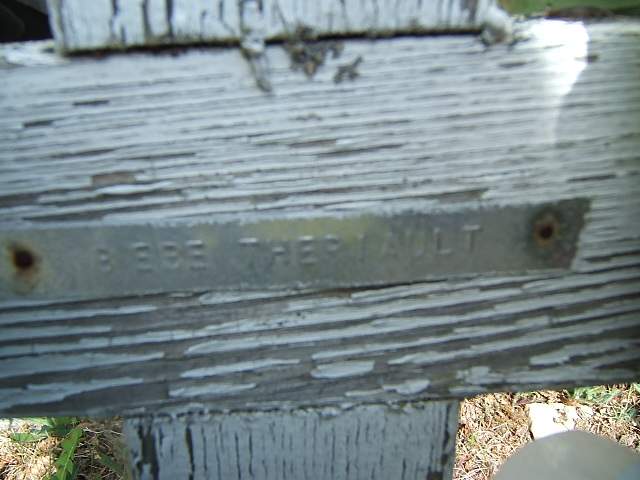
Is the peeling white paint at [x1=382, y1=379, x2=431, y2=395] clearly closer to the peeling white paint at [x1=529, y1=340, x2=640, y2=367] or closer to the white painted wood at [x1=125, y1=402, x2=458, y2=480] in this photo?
the white painted wood at [x1=125, y1=402, x2=458, y2=480]

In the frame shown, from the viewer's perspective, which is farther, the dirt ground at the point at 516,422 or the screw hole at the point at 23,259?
the dirt ground at the point at 516,422

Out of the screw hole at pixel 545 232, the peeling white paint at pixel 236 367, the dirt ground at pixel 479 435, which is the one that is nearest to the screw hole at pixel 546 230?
the screw hole at pixel 545 232

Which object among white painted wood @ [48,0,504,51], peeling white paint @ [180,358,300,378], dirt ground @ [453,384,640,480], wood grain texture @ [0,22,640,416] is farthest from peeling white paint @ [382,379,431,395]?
dirt ground @ [453,384,640,480]

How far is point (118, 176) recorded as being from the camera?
563mm

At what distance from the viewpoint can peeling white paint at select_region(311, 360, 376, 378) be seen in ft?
2.07

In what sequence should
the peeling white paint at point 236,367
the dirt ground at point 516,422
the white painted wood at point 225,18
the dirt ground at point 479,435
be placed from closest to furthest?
1. the white painted wood at point 225,18
2. the peeling white paint at point 236,367
3. the dirt ground at point 479,435
4. the dirt ground at point 516,422

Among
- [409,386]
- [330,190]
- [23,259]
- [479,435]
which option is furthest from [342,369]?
[479,435]

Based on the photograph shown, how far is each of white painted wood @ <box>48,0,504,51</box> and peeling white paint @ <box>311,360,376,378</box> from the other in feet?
1.27

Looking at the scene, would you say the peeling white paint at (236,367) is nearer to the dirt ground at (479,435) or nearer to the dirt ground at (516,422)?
the dirt ground at (479,435)

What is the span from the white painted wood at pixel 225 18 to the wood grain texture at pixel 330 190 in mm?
19

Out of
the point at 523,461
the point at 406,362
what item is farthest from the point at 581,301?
the point at 523,461

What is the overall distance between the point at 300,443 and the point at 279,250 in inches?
10.8

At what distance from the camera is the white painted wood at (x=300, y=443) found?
2.14 ft

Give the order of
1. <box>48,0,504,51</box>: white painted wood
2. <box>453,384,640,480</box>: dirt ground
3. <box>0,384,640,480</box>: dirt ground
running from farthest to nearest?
<box>453,384,640,480</box>: dirt ground → <box>0,384,640,480</box>: dirt ground → <box>48,0,504,51</box>: white painted wood
